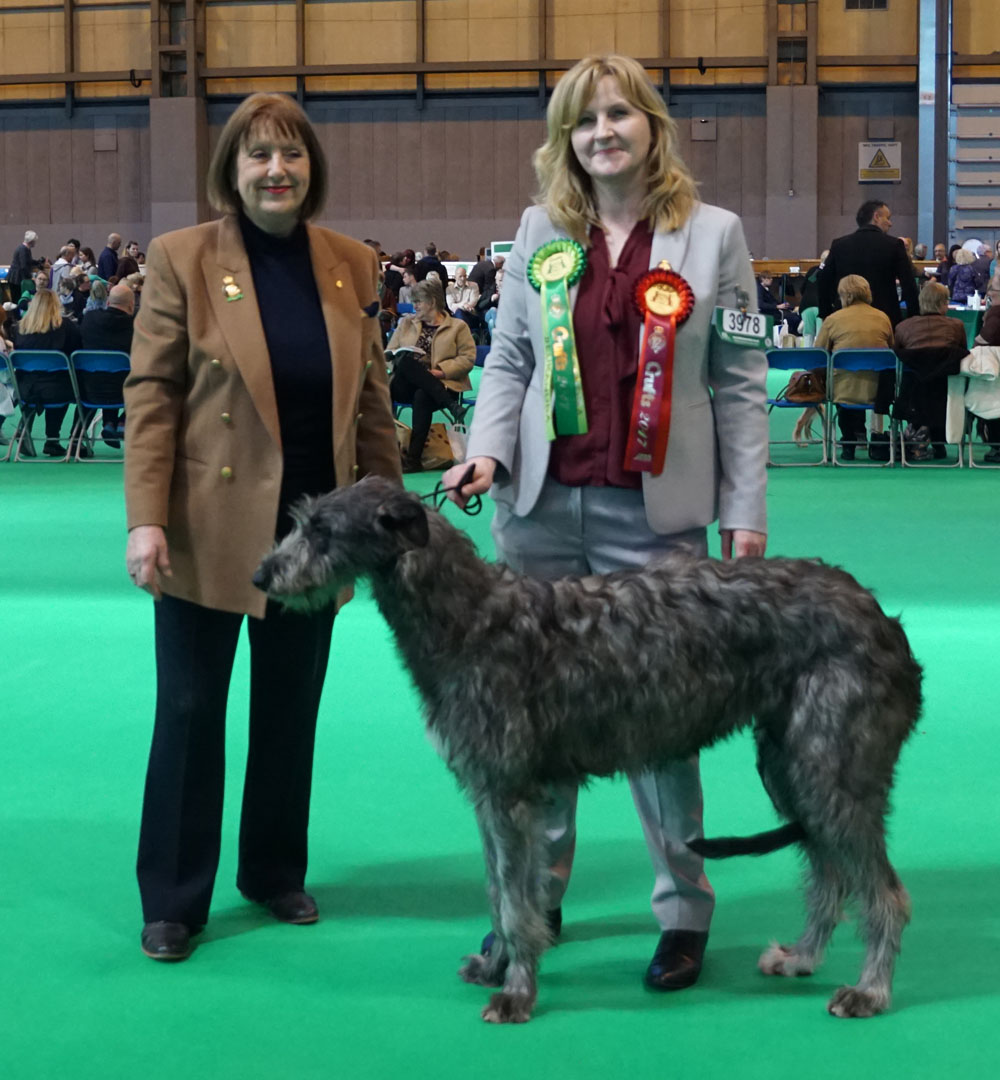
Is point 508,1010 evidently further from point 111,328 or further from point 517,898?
point 111,328

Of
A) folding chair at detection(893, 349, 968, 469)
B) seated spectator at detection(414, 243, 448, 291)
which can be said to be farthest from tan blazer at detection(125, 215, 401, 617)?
seated spectator at detection(414, 243, 448, 291)

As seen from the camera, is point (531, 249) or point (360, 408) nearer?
point (531, 249)

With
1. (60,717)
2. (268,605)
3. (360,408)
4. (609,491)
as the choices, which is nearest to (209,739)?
(268,605)

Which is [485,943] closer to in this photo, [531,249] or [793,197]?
[531,249]

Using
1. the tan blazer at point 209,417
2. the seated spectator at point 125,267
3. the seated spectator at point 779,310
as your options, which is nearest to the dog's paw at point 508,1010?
the tan blazer at point 209,417

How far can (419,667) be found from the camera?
9.29 ft

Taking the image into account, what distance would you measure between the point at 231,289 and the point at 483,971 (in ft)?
4.90

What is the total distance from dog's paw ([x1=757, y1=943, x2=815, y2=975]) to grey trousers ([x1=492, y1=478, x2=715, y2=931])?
5.6 inches

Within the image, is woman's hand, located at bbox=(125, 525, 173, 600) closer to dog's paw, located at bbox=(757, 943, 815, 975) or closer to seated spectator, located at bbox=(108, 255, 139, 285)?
dog's paw, located at bbox=(757, 943, 815, 975)

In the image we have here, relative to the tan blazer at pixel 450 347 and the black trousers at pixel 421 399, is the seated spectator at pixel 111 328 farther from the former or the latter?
the black trousers at pixel 421 399

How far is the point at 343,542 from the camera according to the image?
8.94 feet

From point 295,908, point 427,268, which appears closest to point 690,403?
point 295,908

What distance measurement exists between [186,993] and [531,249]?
1.66 metres

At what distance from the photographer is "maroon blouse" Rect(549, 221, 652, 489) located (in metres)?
3.04
